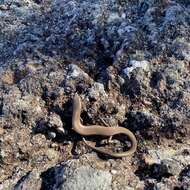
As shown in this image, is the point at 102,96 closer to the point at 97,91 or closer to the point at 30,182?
the point at 97,91

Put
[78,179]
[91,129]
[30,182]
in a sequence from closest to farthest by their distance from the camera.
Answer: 1. [78,179]
2. [30,182]
3. [91,129]

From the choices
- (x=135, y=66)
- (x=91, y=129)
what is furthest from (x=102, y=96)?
(x=135, y=66)

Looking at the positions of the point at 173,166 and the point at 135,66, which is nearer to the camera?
the point at 173,166

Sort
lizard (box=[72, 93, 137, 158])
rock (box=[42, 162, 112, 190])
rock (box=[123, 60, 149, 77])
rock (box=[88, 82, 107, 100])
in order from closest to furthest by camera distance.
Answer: rock (box=[42, 162, 112, 190]) → lizard (box=[72, 93, 137, 158]) → rock (box=[88, 82, 107, 100]) → rock (box=[123, 60, 149, 77])

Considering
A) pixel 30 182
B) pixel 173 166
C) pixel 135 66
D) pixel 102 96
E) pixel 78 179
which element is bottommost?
pixel 30 182

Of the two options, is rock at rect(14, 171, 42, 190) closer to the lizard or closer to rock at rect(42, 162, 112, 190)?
rock at rect(42, 162, 112, 190)

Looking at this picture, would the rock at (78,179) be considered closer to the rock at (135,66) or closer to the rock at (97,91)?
the rock at (97,91)

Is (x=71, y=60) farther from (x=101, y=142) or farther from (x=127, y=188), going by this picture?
(x=127, y=188)

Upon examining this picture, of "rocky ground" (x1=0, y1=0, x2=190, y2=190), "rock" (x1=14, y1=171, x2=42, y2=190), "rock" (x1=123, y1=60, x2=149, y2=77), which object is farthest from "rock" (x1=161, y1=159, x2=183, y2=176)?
"rock" (x1=14, y1=171, x2=42, y2=190)

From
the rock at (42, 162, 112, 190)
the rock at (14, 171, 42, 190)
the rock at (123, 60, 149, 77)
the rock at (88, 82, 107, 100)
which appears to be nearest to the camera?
the rock at (42, 162, 112, 190)

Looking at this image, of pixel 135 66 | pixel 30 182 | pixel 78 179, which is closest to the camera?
pixel 78 179
